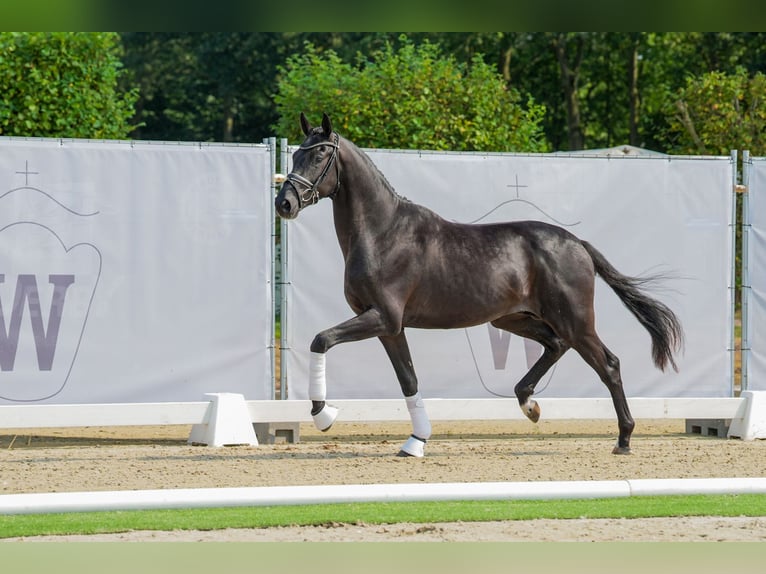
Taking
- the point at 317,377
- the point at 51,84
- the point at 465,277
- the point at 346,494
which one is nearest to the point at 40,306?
the point at 317,377

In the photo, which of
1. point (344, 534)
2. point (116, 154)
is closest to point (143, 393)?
point (116, 154)

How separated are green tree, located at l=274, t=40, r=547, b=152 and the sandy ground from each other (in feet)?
29.8

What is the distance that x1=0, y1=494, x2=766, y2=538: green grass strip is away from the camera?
199 inches

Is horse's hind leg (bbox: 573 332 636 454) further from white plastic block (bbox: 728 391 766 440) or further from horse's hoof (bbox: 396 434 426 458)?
white plastic block (bbox: 728 391 766 440)

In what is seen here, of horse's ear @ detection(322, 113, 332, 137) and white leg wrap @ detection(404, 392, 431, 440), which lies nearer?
horse's ear @ detection(322, 113, 332, 137)

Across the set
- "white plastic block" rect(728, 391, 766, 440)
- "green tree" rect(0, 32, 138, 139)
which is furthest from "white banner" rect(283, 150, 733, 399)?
"green tree" rect(0, 32, 138, 139)

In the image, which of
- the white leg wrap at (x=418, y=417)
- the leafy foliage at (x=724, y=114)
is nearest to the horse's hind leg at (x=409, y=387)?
the white leg wrap at (x=418, y=417)

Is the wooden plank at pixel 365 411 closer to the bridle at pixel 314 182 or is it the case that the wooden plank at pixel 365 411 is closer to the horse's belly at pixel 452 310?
the horse's belly at pixel 452 310

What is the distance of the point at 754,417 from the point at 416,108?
10.5m

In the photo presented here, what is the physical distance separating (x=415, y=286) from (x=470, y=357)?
1.86 meters

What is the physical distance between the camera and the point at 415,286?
7676 mm

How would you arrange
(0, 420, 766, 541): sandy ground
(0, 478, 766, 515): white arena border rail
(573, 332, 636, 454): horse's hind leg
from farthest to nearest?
(573, 332, 636, 454): horse's hind leg → (0, 478, 766, 515): white arena border rail → (0, 420, 766, 541): sandy ground

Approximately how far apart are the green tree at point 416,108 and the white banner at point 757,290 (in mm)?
8728

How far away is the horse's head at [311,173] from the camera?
710 centimetres
